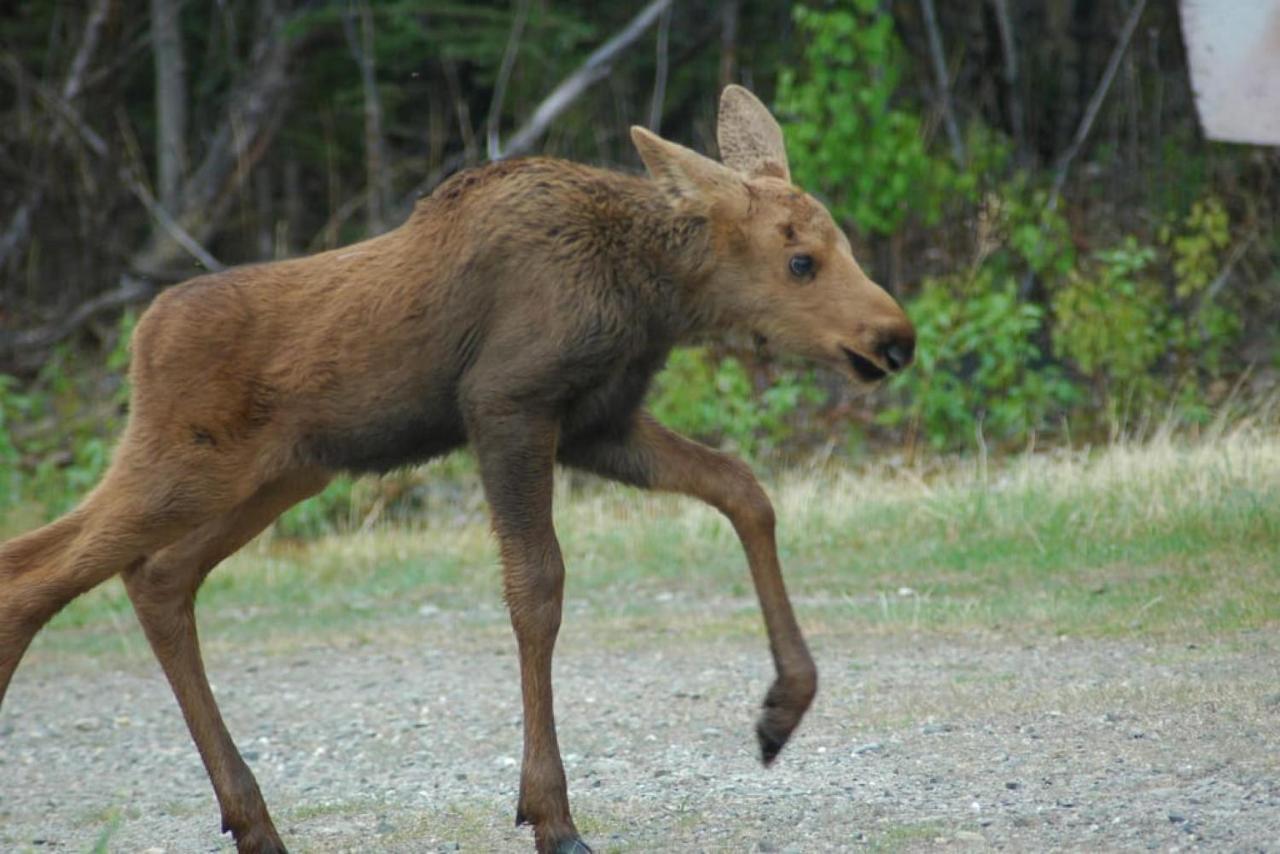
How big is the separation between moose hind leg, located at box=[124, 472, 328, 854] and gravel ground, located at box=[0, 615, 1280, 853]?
1.04 ft

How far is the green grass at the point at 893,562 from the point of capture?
920cm

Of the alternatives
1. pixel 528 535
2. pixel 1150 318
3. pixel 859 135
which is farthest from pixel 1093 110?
pixel 528 535

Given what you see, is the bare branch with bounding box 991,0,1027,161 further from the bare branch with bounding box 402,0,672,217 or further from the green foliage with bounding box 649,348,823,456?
the green foliage with bounding box 649,348,823,456

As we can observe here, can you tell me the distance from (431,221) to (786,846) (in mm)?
2144

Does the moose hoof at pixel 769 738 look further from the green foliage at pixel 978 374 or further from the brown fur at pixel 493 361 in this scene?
the green foliage at pixel 978 374

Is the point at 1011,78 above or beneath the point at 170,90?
above

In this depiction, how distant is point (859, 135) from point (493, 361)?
10270 millimetres

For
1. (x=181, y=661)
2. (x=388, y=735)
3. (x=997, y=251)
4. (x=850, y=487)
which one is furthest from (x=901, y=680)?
(x=997, y=251)

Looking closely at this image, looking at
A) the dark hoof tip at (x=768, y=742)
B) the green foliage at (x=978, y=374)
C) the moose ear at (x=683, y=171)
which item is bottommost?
the green foliage at (x=978, y=374)

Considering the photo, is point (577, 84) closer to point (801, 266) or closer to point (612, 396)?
point (801, 266)

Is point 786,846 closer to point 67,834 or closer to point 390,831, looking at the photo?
point 390,831

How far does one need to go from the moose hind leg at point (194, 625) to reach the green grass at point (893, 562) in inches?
146

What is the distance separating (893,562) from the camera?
35.4 feet

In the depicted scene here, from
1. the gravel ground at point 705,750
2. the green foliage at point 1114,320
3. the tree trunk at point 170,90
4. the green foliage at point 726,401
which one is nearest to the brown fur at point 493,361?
the gravel ground at point 705,750
